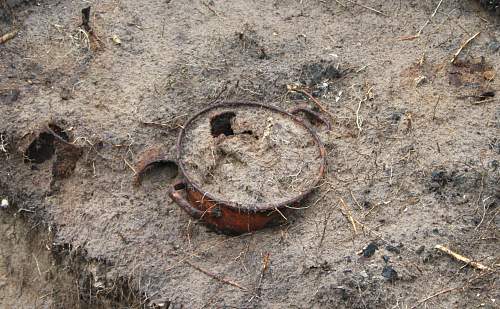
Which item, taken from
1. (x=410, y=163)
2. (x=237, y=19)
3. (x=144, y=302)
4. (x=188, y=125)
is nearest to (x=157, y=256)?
(x=144, y=302)

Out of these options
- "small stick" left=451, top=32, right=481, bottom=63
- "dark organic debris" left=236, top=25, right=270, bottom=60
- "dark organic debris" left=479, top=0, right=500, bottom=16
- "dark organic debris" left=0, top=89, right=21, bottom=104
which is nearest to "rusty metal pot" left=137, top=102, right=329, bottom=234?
"dark organic debris" left=236, top=25, right=270, bottom=60

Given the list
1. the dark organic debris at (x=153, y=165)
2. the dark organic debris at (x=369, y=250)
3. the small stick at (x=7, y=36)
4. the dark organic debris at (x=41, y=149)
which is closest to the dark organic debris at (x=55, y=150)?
the dark organic debris at (x=41, y=149)

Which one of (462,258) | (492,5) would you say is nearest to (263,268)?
(462,258)

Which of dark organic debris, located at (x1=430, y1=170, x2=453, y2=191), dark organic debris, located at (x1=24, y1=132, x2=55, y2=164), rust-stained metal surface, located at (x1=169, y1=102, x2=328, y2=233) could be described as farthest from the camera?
dark organic debris, located at (x1=24, y1=132, x2=55, y2=164)

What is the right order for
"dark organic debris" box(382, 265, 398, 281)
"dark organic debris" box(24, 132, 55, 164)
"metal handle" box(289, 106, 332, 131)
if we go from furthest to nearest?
"metal handle" box(289, 106, 332, 131)
"dark organic debris" box(24, 132, 55, 164)
"dark organic debris" box(382, 265, 398, 281)

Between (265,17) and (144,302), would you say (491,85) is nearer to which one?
(265,17)

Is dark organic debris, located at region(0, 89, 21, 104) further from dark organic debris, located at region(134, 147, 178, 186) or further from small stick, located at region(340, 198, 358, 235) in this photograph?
small stick, located at region(340, 198, 358, 235)

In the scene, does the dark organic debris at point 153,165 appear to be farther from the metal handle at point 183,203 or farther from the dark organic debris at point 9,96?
the dark organic debris at point 9,96
